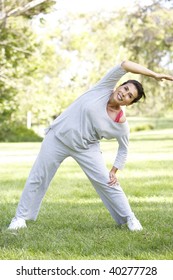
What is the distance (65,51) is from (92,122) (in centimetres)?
4531

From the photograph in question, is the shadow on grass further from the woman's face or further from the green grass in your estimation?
Answer: the woman's face

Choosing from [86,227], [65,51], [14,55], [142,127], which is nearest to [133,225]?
[86,227]

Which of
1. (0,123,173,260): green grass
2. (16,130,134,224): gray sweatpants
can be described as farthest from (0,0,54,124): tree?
(16,130,134,224): gray sweatpants

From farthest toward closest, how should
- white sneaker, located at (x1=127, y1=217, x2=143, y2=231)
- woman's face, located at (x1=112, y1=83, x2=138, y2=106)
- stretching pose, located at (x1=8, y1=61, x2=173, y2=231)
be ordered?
white sneaker, located at (x1=127, y1=217, x2=143, y2=231) → stretching pose, located at (x1=8, y1=61, x2=173, y2=231) → woman's face, located at (x1=112, y1=83, x2=138, y2=106)

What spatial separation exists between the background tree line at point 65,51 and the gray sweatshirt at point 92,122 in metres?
7.86

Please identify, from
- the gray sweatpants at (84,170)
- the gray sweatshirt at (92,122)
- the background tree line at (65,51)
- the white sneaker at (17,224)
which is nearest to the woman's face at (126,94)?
the gray sweatshirt at (92,122)

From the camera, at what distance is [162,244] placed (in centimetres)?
612

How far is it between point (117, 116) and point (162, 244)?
1290 millimetres

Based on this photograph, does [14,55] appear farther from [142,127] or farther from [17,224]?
[142,127]

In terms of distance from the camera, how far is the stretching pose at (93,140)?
21.4ft

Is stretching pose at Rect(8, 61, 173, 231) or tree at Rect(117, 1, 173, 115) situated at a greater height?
stretching pose at Rect(8, 61, 173, 231)

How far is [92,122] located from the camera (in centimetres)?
661

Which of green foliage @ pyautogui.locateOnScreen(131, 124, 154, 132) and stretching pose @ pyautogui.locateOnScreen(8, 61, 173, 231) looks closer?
stretching pose @ pyautogui.locateOnScreen(8, 61, 173, 231)

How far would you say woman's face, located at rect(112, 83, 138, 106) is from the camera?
636cm
